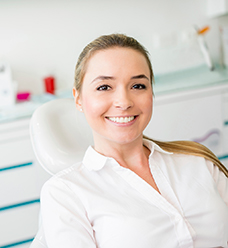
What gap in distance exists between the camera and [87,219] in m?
0.93

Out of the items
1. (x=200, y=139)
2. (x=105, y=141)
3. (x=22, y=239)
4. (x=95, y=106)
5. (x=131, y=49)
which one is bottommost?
(x=22, y=239)

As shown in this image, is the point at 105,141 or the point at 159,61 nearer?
the point at 105,141

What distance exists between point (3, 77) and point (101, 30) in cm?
86

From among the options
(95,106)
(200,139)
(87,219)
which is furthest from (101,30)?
(87,219)

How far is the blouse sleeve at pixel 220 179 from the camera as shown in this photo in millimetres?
1116

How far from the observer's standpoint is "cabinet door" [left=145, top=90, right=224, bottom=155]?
2232mm

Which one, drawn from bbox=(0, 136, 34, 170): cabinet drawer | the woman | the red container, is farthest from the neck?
the red container

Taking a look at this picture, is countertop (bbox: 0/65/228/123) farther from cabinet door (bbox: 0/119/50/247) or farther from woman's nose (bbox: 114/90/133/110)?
woman's nose (bbox: 114/90/133/110)

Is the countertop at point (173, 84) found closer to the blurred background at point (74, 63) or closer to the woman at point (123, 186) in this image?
the blurred background at point (74, 63)

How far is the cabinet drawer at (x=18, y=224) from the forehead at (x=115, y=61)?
1.25 m

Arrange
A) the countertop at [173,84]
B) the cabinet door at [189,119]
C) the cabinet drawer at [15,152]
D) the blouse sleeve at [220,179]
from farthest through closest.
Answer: the cabinet door at [189,119]
the countertop at [173,84]
the cabinet drawer at [15,152]
the blouse sleeve at [220,179]

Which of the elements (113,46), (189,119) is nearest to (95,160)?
(113,46)

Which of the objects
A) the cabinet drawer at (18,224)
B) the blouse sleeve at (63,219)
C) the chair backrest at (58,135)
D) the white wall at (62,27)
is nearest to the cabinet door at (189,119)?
the white wall at (62,27)

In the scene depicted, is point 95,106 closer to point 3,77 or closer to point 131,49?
point 131,49
